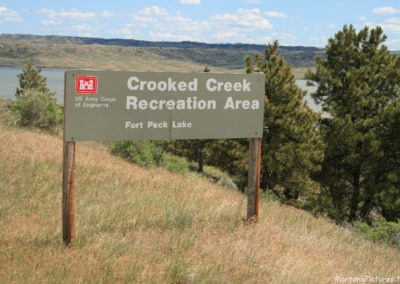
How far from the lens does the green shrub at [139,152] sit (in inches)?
512

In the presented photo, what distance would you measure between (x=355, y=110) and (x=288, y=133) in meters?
3.19

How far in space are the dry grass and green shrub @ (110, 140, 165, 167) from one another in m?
4.38

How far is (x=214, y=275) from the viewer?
441 centimetres

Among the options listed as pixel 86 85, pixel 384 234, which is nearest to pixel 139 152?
pixel 384 234

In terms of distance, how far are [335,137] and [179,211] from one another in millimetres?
16792

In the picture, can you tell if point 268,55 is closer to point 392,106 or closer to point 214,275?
point 392,106

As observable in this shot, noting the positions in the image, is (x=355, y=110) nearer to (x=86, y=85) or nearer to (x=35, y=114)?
(x=35, y=114)

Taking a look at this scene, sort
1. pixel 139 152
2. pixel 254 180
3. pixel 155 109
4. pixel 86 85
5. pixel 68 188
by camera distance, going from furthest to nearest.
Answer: pixel 139 152
pixel 254 180
pixel 155 109
pixel 86 85
pixel 68 188

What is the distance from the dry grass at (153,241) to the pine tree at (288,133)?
13.2 meters

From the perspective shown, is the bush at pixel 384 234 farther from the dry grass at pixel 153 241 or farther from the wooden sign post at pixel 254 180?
the wooden sign post at pixel 254 180

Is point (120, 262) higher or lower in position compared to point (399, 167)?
higher

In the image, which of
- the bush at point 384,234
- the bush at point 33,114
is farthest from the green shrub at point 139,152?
the bush at point 384,234

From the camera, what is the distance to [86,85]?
5.12 metres

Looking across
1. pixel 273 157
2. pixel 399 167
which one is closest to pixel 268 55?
pixel 273 157
